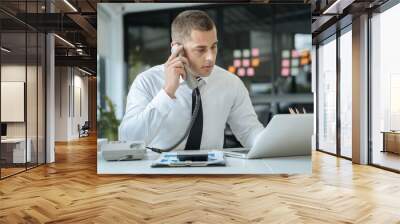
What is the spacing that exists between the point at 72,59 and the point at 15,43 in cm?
528

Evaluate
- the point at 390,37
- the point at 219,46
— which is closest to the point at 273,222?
the point at 219,46

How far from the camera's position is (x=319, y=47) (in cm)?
931

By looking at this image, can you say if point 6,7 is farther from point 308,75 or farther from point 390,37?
point 390,37

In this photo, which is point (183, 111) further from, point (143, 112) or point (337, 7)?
point (337, 7)

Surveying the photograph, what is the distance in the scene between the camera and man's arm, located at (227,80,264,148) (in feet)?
17.3

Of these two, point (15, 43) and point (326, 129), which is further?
point (326, 129)

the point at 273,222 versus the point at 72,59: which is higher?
the point at 72,59

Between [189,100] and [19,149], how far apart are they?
2818 millimetres

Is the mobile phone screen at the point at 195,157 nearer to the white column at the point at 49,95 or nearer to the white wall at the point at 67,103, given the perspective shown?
the white column at the point at 49,95

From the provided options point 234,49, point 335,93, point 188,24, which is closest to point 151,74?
point 188,24

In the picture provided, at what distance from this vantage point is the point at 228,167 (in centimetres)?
530

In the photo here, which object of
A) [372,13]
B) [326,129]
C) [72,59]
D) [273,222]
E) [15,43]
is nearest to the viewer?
[273,222]

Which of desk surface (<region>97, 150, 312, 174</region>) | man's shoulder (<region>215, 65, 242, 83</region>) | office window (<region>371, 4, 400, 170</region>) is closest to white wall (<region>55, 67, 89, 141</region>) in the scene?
desk surface (<region>97, 150, 312, 174</region>)

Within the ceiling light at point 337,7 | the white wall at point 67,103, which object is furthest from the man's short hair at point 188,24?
the white wall at point 67,103
